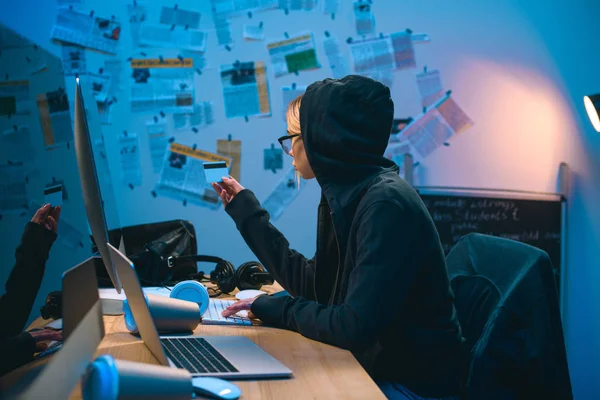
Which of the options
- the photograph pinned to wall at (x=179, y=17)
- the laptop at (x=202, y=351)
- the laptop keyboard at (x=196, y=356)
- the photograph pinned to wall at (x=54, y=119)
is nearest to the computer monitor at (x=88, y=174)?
the photograph pinned to wall at (x=54, y=119)

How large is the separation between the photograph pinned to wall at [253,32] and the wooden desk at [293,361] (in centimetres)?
183

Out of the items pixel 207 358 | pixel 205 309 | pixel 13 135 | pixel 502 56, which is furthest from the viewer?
pixel 502 56

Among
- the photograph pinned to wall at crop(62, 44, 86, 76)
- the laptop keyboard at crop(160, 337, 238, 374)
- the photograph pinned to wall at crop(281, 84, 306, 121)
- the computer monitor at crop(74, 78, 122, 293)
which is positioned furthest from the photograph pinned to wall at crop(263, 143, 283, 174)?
the laptop keyboard at crop(160, 337, 238, 374)

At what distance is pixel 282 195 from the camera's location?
10.1ft

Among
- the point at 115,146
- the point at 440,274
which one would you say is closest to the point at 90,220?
the point at 440,274

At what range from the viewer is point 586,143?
323 cm

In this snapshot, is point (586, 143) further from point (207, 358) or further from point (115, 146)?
point (207, 358)

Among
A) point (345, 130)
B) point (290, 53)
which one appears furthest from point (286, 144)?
point (290, 53)

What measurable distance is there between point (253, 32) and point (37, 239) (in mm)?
2381

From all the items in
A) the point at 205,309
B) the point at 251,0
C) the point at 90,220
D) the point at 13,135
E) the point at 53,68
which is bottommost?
the point at 205,309

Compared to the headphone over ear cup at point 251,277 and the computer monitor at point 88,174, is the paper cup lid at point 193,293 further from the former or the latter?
the headphone over ear cup at point 251,277

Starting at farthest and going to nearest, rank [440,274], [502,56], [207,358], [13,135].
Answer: [502,56]
[440,274]
[207,358]
[13,135]

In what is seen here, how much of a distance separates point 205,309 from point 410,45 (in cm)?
204

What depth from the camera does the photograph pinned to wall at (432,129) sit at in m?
3.17
